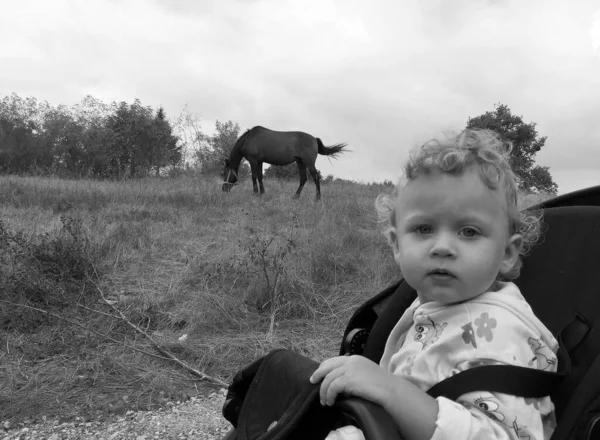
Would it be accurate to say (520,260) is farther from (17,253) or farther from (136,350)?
(17,253)

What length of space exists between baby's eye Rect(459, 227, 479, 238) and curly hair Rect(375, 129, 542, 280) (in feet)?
0.45

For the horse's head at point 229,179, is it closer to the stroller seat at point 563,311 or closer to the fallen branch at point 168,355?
the fallen branch at point 168,355

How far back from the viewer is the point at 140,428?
3119mm

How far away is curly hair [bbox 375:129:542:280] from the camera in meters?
1.46

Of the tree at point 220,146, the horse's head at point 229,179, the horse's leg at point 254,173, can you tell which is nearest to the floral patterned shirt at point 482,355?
the horse's head at point 229,179

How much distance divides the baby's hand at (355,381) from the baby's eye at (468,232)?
1.49 ft

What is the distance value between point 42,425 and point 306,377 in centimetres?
240

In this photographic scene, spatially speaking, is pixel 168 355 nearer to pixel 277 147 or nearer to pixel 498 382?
pixel 498 382

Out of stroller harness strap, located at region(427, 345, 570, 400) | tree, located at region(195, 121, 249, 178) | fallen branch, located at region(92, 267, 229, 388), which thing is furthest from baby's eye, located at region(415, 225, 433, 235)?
tree, located at region(195, 121, 249, 178)

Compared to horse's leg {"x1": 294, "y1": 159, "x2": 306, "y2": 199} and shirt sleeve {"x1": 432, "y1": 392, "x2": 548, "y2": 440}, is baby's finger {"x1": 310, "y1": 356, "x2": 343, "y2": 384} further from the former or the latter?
horse's leg {"x1": 294, "y1": 159, "x2": 306, "y2": 199}

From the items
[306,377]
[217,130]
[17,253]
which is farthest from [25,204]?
[217,130]

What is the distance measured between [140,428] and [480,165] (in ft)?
8.75

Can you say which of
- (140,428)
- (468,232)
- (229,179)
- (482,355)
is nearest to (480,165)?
(468,232)

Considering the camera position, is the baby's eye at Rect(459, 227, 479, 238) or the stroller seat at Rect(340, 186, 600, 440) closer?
the stroller seat at Rect(340, 186, 600, 440)
